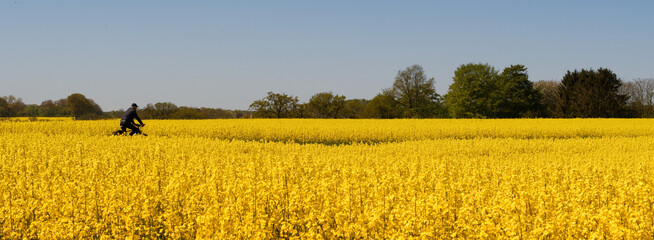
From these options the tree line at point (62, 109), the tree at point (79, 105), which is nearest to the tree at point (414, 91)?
the tree line at point (62, 109)

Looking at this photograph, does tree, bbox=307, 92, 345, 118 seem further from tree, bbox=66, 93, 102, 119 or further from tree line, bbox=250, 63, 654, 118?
tree, bbox=66, 93, 102, 119

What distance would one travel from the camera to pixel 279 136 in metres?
26.2

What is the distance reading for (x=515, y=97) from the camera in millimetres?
61812

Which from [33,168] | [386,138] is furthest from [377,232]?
[386,138]

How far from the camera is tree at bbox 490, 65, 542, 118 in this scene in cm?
6141

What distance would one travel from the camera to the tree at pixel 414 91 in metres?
65.9

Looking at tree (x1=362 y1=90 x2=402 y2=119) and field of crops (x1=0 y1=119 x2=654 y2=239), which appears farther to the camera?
tree (x1=362 y1=90 x2=402 y2=119)

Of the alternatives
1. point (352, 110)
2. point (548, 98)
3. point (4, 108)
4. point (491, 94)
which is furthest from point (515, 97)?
point (4, 108)

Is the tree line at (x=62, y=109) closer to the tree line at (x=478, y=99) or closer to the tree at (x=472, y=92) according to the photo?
the tree line at (x=478, y=99)

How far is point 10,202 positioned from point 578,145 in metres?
19.3

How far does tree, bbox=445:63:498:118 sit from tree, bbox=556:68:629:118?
8.59 meters

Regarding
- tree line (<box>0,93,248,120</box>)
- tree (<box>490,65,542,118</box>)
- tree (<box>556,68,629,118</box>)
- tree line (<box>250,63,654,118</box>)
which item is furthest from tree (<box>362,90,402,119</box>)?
tree (<box>556,68,629,118</box>)

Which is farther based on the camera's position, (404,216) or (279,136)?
(279,136)

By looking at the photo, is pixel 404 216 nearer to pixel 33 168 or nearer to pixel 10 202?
pixel 10 202
